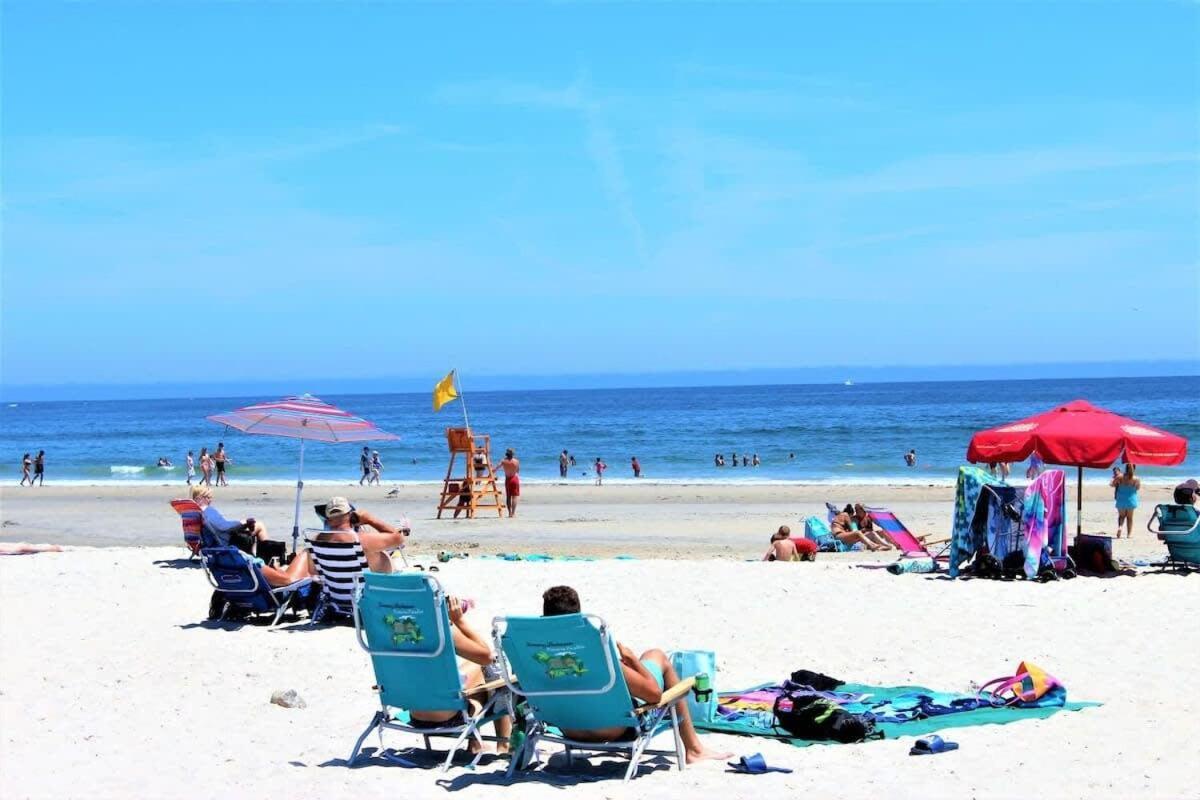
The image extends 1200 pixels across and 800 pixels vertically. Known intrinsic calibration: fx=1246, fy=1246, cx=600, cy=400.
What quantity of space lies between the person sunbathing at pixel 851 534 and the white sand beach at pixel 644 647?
618 millimetres

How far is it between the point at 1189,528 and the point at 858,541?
3.92 m

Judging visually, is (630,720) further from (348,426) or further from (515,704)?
(348,426)

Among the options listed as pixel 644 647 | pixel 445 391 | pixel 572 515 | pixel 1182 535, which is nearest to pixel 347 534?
pixel 644 647

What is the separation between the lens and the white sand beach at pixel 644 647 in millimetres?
5344

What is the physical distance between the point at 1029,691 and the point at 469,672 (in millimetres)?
2932

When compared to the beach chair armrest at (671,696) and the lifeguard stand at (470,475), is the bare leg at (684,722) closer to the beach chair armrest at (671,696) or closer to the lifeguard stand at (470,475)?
the beach chair armrest at (671,696)

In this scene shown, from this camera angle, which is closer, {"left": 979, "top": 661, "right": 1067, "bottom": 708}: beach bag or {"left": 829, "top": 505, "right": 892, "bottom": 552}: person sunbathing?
{"left": 979, "top": 661, "right": 1067, "bottom": 708}: beach bag

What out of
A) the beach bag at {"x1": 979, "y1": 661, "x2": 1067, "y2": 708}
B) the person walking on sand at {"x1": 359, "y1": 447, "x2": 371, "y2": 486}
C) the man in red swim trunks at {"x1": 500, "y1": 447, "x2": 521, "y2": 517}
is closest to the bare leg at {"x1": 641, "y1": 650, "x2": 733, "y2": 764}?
the beach bag at {"x1": 979, "y1": 661, "x2": 1067, "y2": 708}

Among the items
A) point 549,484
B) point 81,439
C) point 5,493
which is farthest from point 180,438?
point 549,484

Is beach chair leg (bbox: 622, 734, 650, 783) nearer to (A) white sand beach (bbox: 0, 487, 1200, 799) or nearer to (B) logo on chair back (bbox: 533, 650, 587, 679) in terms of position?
(A) white sand beach (bbox: 0, 487, 1200, 799)

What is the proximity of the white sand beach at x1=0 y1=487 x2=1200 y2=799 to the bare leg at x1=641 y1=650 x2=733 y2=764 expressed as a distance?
18 centimetres

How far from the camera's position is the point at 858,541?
14.5 metres

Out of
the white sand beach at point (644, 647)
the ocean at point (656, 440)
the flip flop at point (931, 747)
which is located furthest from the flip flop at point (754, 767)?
the ocean at point (656, 440)

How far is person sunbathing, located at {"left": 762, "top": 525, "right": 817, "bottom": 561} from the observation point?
41.5 feet
